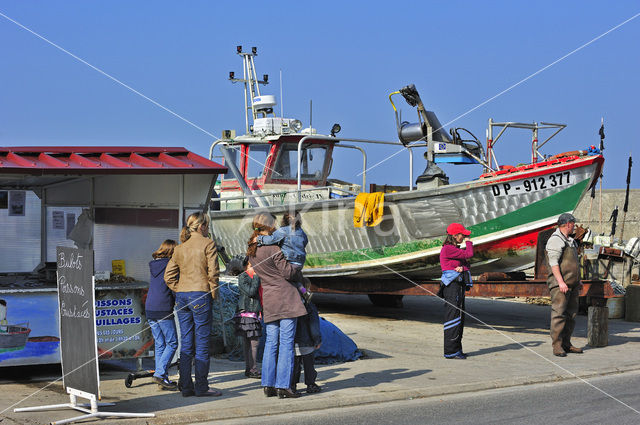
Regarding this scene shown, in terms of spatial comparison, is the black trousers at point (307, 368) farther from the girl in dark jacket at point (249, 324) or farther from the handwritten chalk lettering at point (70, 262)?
the handwritten chalk lettering at point (70, 262)

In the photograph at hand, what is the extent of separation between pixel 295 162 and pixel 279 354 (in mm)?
9383

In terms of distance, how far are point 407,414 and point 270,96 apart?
459 inches

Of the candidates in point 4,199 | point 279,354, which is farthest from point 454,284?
point 4,199

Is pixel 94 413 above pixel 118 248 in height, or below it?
below

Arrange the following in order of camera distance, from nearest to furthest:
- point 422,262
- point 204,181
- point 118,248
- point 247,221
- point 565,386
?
1. point 565,386
2. point 204,181
3. point 118,248
4. point 422,262
5. point 247,221

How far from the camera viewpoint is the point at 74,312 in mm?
7152

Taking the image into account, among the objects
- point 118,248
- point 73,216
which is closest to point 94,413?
point 118,248

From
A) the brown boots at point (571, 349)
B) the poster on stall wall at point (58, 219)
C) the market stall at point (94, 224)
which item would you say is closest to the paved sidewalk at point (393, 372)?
the brown boots at point (571, 349)

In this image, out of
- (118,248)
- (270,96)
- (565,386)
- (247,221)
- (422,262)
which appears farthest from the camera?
(270,96)

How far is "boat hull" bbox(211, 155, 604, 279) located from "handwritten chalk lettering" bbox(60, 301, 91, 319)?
706cm

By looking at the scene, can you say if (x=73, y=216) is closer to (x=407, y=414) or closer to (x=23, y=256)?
(x=23, y=256)

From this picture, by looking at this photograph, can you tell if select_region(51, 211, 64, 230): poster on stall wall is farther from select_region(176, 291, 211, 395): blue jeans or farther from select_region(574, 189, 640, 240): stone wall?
select_region(574, 189, 640, 240): stone wall

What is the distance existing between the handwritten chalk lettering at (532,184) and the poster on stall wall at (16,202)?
7.01 m

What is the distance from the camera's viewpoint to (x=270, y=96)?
17812 mm
